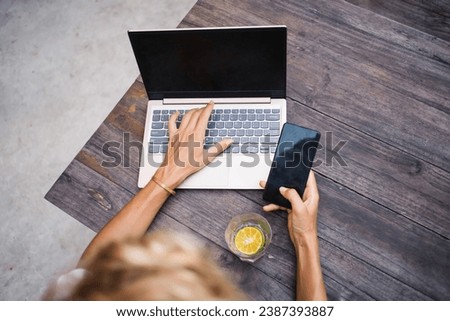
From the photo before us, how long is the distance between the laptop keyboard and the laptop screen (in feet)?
0.17

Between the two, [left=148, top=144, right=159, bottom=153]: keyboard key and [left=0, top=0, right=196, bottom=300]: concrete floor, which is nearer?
[left=148, top=144, right=159, bottom=153]: keyboard key

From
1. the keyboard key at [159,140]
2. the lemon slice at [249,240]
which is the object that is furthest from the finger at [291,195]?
the keyboard key at [159,140]

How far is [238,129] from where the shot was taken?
1106 mm

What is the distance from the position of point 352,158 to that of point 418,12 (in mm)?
568

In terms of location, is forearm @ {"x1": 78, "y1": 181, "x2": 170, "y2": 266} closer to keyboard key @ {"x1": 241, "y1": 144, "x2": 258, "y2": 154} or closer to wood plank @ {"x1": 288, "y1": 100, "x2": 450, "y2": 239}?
keyboard key @ {"x1": 241, "y1": 144, "x2": 258, "y2": 154}

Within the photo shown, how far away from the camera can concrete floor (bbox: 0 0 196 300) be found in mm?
1708

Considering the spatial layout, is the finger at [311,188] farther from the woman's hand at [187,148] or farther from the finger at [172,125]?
the finger at [172,125]

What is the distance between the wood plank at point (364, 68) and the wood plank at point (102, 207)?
503mm

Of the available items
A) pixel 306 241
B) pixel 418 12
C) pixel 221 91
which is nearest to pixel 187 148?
pixel 221 91

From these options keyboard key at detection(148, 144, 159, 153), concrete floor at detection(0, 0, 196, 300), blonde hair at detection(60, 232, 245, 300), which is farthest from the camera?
concrete floor at detection(0, 0, 196, 300)

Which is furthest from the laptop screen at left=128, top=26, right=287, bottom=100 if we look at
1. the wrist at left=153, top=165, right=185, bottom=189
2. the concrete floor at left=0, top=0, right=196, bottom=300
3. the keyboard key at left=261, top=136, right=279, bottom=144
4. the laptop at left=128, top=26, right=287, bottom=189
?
the concrete floor at left=0, top=0, right=196, bottom=300

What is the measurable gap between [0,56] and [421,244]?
216 centimetres

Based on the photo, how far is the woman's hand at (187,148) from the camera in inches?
41.9

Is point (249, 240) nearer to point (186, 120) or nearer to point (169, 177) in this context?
point (169, 177)
